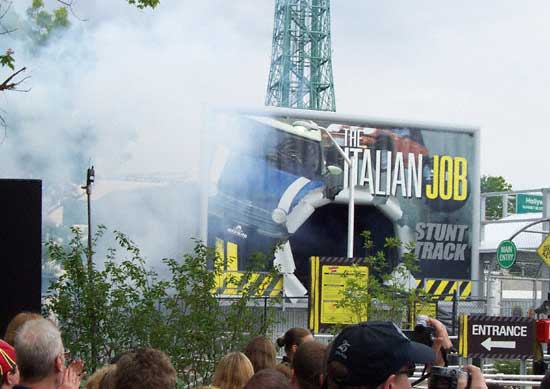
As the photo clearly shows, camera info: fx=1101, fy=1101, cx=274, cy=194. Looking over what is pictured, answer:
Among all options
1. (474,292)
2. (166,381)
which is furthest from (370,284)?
(474,292)

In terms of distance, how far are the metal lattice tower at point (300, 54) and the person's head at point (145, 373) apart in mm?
80361

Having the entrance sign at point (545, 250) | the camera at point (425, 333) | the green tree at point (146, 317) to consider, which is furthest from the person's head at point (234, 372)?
the entrance sign at point (545, 250)

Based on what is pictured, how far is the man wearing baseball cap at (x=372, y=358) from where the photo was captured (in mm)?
3314

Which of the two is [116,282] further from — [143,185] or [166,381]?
[143,185]

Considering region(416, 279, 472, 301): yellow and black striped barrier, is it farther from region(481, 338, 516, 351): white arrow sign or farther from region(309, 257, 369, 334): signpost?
region(481, 338, 516, 351): white arrow sign

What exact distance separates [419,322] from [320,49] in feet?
278

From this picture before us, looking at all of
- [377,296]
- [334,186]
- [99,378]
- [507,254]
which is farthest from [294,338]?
[334,186]

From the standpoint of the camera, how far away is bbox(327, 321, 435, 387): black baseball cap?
3311 mm

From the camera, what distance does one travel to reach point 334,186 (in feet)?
85.1

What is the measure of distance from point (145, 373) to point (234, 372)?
2.30 meters

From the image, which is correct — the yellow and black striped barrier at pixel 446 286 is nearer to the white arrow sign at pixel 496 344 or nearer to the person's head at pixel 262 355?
the white arrow sign at pixel 496 344

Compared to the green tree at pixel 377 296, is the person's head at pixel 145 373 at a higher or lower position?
higher

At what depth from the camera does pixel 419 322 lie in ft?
17.8

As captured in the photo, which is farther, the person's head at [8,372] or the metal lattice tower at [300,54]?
the metal lattice tower at [300,54]
